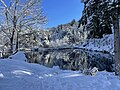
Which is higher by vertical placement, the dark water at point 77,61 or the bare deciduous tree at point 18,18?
the bare deciduous tree at point 18,18

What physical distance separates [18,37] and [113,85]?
13.2 m

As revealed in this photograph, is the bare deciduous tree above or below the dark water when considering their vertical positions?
above

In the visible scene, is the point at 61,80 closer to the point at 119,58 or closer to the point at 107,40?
the point at 119,58

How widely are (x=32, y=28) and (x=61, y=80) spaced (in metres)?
11.6

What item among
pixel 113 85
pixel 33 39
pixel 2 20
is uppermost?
pixel 2 20

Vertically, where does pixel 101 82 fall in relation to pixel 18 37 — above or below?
below

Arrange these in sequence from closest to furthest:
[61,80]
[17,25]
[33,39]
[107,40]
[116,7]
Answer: [61,80] < [116,7] < [17,25] < [33,39] < [107,40]

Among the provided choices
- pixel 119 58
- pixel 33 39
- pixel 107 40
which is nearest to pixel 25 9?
pixel 33 39

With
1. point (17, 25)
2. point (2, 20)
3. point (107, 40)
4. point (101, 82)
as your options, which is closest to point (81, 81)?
point (101, 82)

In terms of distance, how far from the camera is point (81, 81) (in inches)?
268

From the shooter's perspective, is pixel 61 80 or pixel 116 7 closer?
pixel 61 80

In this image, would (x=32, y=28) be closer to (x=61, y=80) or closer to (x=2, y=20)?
(x=2, y=20)

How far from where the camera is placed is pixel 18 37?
18531 mm

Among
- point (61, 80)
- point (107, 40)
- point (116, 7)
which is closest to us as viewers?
point (61, 80)
